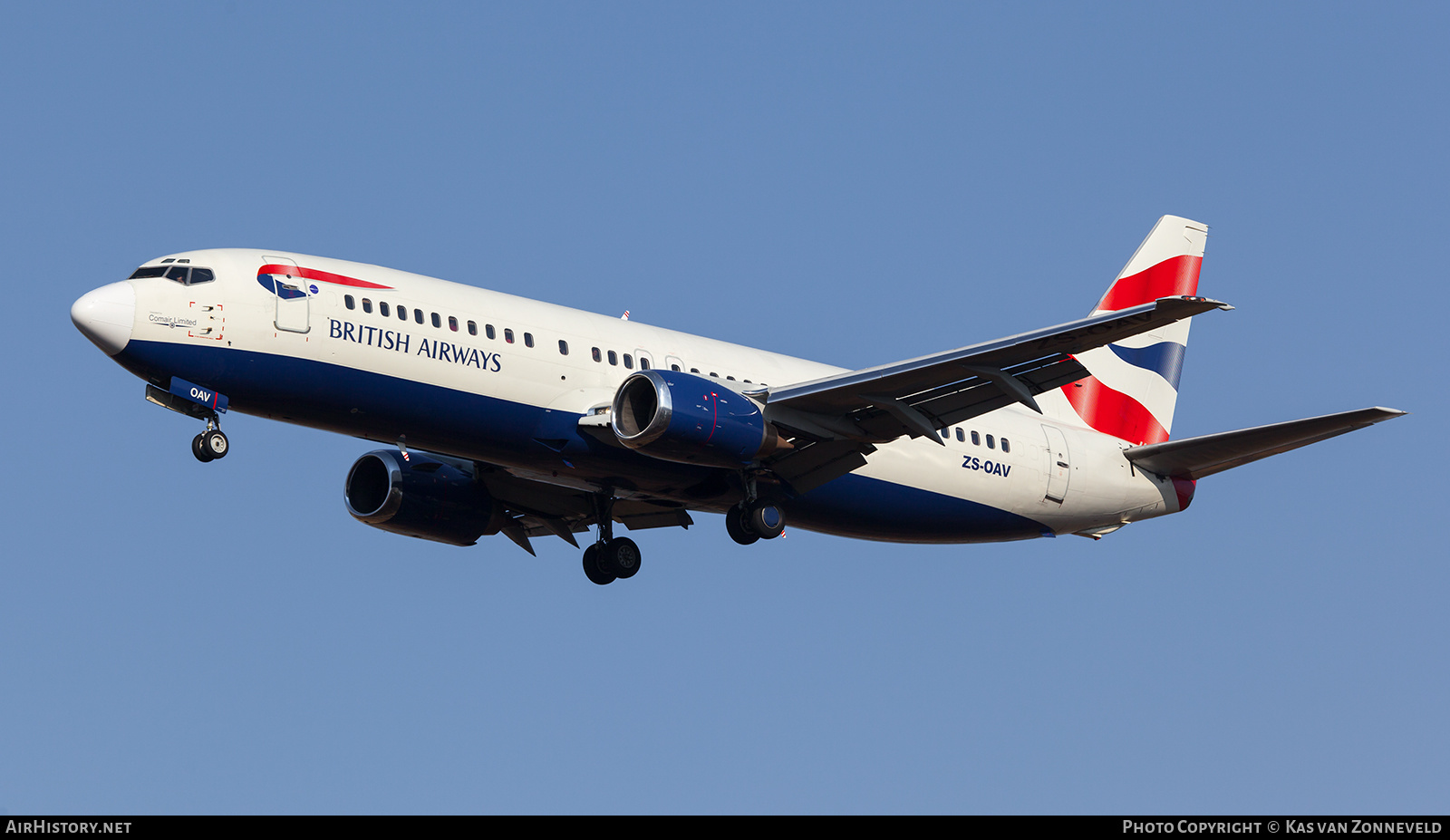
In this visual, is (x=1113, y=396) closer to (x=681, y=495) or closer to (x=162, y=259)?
(x=681, y=495)

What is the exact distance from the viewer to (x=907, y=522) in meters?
35.3

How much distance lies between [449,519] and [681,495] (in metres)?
5.49

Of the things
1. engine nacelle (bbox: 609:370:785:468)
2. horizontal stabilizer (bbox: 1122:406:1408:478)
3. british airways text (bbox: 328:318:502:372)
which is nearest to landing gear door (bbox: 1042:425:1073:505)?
horizontal stabilizer (bbox: 1122:406:1408:478)

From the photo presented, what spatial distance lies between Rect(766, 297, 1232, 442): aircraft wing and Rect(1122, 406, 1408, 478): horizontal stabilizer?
3881 millimetres

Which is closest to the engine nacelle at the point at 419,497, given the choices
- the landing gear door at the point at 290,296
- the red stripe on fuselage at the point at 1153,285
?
the landing gear door at the point at 290,296

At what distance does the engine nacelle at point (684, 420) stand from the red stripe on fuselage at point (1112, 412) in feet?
35.9

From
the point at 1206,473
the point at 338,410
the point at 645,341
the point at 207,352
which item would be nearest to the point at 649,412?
the point at 645,341

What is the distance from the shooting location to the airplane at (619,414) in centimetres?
2858

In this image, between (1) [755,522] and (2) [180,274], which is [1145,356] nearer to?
(1) [755,522]

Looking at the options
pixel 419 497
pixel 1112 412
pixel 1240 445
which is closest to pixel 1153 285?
pixel 1112 412

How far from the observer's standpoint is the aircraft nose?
27.8 metres

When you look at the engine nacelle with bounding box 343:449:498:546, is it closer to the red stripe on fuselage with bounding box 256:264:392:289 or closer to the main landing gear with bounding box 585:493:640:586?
the main landing gear with bounding box 585:493:640:586

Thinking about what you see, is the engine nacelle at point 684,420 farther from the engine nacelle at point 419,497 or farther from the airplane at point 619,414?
the engine nacelle at point 419,497
